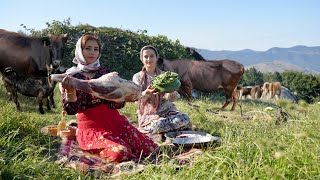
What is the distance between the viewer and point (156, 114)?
6.04m

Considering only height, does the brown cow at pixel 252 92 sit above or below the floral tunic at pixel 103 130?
below

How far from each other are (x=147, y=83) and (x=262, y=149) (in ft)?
11.5

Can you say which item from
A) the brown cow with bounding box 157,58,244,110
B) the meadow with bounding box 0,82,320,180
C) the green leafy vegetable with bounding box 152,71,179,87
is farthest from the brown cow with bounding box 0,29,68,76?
the meadow with bounding box 0,82,320,180

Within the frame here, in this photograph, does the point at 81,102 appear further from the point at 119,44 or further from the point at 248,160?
the point at 119,44

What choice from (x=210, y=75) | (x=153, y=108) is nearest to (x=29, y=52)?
(x=153, y=108)

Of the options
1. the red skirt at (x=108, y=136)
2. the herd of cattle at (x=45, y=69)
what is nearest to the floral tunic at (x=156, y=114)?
the red skirt at (x=108, y=136)

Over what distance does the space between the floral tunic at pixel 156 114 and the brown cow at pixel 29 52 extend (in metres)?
3.69

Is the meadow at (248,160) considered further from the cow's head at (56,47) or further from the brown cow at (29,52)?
the brown cow at (29,52)

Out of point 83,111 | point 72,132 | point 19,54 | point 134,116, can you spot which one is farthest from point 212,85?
point 83,111

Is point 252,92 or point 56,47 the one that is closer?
point 56,47

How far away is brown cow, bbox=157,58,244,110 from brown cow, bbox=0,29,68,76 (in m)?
3.30

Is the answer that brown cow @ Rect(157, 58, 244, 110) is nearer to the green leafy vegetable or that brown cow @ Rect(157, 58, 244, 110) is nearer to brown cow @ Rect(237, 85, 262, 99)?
the green leafy vegetable

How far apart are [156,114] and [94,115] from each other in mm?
1726

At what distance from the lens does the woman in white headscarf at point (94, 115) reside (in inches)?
169
